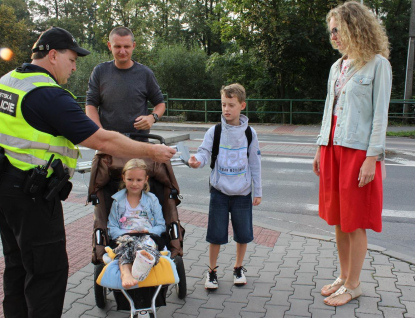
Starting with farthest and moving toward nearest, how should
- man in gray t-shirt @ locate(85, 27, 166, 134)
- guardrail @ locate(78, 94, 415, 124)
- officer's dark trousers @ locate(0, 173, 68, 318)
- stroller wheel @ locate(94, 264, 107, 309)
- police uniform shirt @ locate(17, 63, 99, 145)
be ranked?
guardrail @ locate(78, 94, 415, 124), man in gray t-shirt @ locate(85, 27, 166, 134), stroller wheel @ locate(94, 264, 107, 309), officer's dark trousers @ locate(0, 173, 68, 318), police uniform shirt @ locate(17, 63, 99, 145)

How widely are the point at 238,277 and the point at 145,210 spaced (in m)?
1.07

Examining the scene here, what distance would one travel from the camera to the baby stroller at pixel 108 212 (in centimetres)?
301

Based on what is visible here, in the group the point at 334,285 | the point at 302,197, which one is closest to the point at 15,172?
the point at 334,285

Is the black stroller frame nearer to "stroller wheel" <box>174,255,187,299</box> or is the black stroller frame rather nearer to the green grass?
"stroller wheel" <box>174,255,187,299</box>

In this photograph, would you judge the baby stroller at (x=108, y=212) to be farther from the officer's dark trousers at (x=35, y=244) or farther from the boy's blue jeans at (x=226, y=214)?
the officer's dark trousers at (x=35, y=244)

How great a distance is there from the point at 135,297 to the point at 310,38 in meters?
20.3

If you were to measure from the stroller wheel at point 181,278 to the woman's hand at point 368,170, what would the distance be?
4.99 feet

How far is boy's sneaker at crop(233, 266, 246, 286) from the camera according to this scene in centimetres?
387

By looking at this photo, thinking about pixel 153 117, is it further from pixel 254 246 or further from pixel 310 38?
pixel 310 38

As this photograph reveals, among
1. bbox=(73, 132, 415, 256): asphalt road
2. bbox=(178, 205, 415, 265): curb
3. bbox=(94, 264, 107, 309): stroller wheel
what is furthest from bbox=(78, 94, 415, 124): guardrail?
bbox=(94, 264, 107, 309): stroller wheel

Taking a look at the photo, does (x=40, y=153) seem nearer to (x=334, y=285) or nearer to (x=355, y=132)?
(x=355, y=132)

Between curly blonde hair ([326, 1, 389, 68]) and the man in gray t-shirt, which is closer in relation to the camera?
curly blonde hair ([326, 1, 389, 68])

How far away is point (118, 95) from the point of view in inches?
162

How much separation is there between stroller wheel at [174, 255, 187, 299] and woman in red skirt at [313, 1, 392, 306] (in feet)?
3.83
